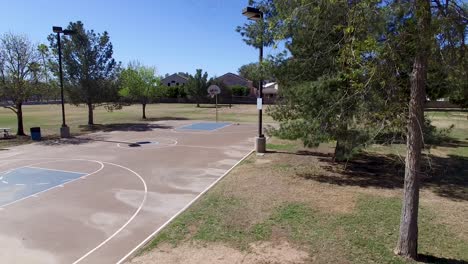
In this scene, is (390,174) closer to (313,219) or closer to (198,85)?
(313,219)

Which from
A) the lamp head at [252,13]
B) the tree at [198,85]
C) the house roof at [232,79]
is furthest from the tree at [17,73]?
the house roof at [232,79]

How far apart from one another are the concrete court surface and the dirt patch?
717mm

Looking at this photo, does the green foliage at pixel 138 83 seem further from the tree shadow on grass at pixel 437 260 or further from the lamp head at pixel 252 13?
the tree shadow on grass at pixel 437 260

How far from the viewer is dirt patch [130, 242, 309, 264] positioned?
621 cm

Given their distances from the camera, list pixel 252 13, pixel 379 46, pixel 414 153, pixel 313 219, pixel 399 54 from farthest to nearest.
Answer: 1. pixel 252 13
2. pixel 313 219
3. pixel 414 153
4. pixel 399 54
5. pixel 379 46

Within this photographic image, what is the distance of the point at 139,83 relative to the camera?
1511 inches

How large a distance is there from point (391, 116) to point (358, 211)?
11.0 feet

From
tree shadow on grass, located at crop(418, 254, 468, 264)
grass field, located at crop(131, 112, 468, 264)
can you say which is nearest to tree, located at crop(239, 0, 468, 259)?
tree shadow on grass, located at crop(418, 254, 468, 264)

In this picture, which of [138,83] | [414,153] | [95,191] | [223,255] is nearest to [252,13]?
[95,191]

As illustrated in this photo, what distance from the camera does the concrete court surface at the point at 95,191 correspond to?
23.2ft

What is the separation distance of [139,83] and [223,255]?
3435 centimetres

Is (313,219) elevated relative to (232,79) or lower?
lower

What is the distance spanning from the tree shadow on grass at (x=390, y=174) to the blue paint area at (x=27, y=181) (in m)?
8.47

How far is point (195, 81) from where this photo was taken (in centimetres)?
5909
